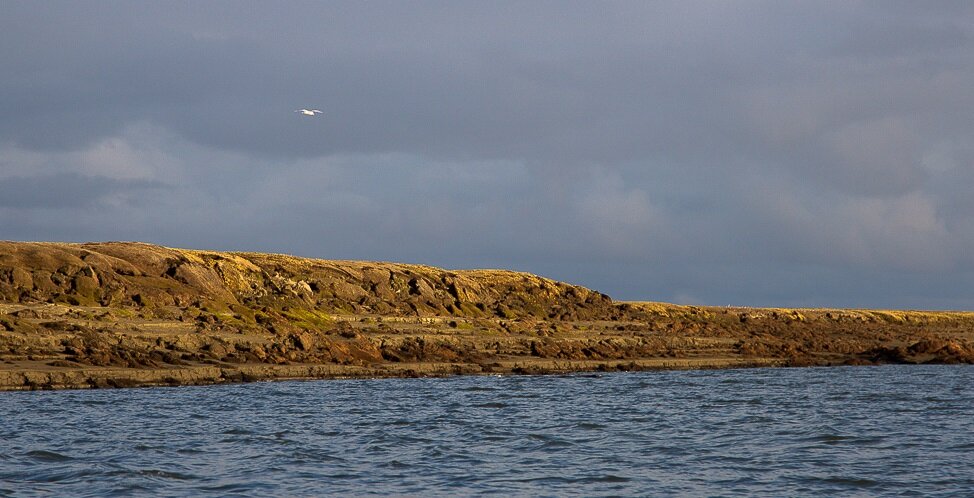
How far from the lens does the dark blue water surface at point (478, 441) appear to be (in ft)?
71.7

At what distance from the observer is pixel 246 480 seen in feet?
72.0

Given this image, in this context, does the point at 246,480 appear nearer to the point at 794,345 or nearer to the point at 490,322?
the point at 490,322

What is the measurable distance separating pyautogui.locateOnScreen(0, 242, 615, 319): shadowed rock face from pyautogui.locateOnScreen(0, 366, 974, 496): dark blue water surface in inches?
554

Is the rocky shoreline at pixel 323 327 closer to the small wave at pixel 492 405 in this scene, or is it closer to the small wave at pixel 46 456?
the small wave at pixel 492 405

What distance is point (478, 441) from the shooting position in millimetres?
29391

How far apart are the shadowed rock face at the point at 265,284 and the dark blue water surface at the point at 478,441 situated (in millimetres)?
14062

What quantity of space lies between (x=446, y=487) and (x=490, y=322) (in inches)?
1888

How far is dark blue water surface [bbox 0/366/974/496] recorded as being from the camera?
2186 cm

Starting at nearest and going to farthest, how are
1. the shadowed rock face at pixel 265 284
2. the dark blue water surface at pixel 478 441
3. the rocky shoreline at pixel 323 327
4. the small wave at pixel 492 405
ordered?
the dark blue water surface at pixel 478 441 → the small wave at pixel 492 405 → the rocky shoreline at pixel 323 327 → the shadowed rock face at pixel 265 284

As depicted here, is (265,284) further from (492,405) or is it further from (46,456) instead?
(46,456)

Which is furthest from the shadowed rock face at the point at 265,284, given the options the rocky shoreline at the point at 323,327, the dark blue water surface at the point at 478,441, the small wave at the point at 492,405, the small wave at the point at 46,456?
the small wave at the point at 46,456

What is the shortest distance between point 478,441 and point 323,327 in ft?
100

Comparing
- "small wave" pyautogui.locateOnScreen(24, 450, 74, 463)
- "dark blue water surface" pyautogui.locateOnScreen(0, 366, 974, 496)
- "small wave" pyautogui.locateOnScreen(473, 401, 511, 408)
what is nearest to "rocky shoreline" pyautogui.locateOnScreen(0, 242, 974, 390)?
"dark blue water surface" pyautogui.locateOnScreen(0, 366, 974, 496)

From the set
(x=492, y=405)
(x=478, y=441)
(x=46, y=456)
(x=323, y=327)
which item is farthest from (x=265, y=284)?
(x=46, y=456)
